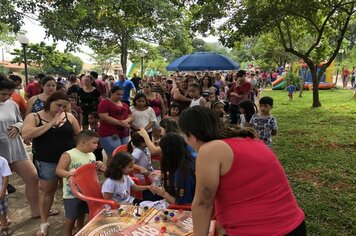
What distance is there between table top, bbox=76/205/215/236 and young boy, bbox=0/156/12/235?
129cm

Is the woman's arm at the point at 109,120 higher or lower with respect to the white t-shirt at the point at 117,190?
higher

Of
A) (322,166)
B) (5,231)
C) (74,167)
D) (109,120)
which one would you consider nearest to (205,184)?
(74,167)

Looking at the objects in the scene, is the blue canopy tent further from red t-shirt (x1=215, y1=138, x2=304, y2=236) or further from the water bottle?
red t-shirt (x1=215, y1=138, x2=304, y2=236)

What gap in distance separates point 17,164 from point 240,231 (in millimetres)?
3106

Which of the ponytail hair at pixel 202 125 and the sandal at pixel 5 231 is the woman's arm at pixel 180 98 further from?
Answer: the ponytail hair at pixel 202 125

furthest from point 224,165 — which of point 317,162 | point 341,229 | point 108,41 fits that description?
point 108,41

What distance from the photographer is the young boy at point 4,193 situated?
130 inches

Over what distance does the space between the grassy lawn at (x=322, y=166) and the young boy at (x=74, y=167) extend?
8.28 feet

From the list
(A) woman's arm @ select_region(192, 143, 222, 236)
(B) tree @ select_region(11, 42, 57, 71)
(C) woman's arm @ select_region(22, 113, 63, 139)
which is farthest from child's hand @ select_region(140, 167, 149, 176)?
(B) tree @ select_region(11, 42, 57, 71)

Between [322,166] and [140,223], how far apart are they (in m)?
4.61

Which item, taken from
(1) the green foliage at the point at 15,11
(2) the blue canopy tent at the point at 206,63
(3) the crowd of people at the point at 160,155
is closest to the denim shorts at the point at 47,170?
(3) the crowd of people at the point at 160,155

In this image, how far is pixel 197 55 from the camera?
12.6 metres

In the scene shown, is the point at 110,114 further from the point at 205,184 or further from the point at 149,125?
the point at 205,184

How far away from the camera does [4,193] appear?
133 inches
